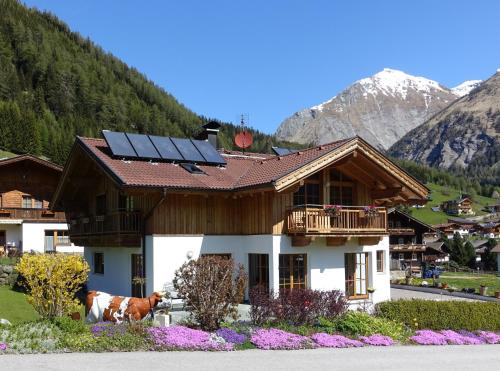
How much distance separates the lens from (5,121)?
75062 millimetres

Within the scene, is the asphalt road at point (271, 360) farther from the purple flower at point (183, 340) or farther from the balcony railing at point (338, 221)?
the balcony railing at point (338, 221)

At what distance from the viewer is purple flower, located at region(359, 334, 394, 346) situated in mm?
15147

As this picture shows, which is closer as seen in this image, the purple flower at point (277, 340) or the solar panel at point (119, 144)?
the purple flower at point (277, 340)

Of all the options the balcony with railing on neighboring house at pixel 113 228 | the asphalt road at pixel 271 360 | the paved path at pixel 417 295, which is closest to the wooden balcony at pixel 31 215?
the balcony with railing on neighboring house at pixel 113 228

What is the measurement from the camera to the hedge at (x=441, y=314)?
1742cm

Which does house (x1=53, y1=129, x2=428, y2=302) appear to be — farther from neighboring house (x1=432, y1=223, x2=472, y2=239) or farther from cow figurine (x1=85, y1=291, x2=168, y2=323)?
neighboring house (x1=432, y1=223, x2=472, y2=239)

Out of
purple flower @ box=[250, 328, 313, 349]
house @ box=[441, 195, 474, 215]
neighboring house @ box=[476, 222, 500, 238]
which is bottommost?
purple flower @ box=[250, 328, 313, 349]

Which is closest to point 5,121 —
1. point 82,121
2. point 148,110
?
point 82,121

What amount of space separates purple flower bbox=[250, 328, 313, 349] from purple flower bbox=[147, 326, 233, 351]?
0.79 meters

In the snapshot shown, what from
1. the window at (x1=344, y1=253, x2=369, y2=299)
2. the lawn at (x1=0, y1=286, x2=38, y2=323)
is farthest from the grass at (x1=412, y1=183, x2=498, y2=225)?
the lawn at (x1=0, y1=286, x2=38, y2=323)

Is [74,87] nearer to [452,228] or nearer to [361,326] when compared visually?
[452,228]

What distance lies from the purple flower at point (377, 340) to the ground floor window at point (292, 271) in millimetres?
5939

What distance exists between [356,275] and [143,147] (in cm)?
968

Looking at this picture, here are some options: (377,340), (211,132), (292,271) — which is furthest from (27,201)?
(377,340)
